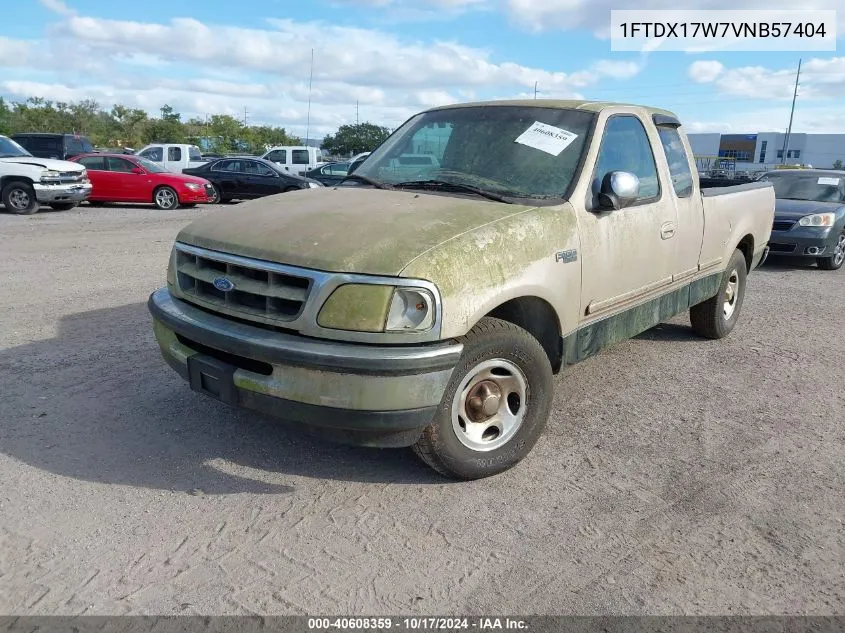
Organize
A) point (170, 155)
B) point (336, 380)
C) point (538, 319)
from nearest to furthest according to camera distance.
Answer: point (336, 380)
point (538, 319)
point (170, 155)

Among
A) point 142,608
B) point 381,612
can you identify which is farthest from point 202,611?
point 381,612

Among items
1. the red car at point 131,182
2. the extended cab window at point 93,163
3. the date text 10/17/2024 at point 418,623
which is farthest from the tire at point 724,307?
the extended cab window at point 93,163

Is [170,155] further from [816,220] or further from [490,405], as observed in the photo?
[490,405]

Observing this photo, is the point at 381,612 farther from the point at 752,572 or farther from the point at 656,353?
the point at 656,353

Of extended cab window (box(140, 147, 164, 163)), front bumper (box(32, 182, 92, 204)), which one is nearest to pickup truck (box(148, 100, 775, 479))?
front bumper (box(32, 182, 92, 204))

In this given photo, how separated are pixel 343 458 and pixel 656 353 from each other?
10.6ft

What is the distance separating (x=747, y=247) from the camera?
260 inches

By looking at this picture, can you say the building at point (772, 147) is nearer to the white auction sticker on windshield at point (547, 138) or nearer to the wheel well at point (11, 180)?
the wheel well at point (11, 180)

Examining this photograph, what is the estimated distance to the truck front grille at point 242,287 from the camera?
318cm

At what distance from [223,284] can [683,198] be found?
3389mm

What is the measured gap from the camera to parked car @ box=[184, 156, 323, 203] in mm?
20250

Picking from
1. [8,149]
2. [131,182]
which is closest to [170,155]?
[131,182]

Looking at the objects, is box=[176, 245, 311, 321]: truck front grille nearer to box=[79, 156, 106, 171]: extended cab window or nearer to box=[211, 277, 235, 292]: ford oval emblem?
box=[211, 277, 235, 292]: ford oval emblem

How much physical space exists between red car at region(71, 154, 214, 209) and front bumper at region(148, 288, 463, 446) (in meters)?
16.6
